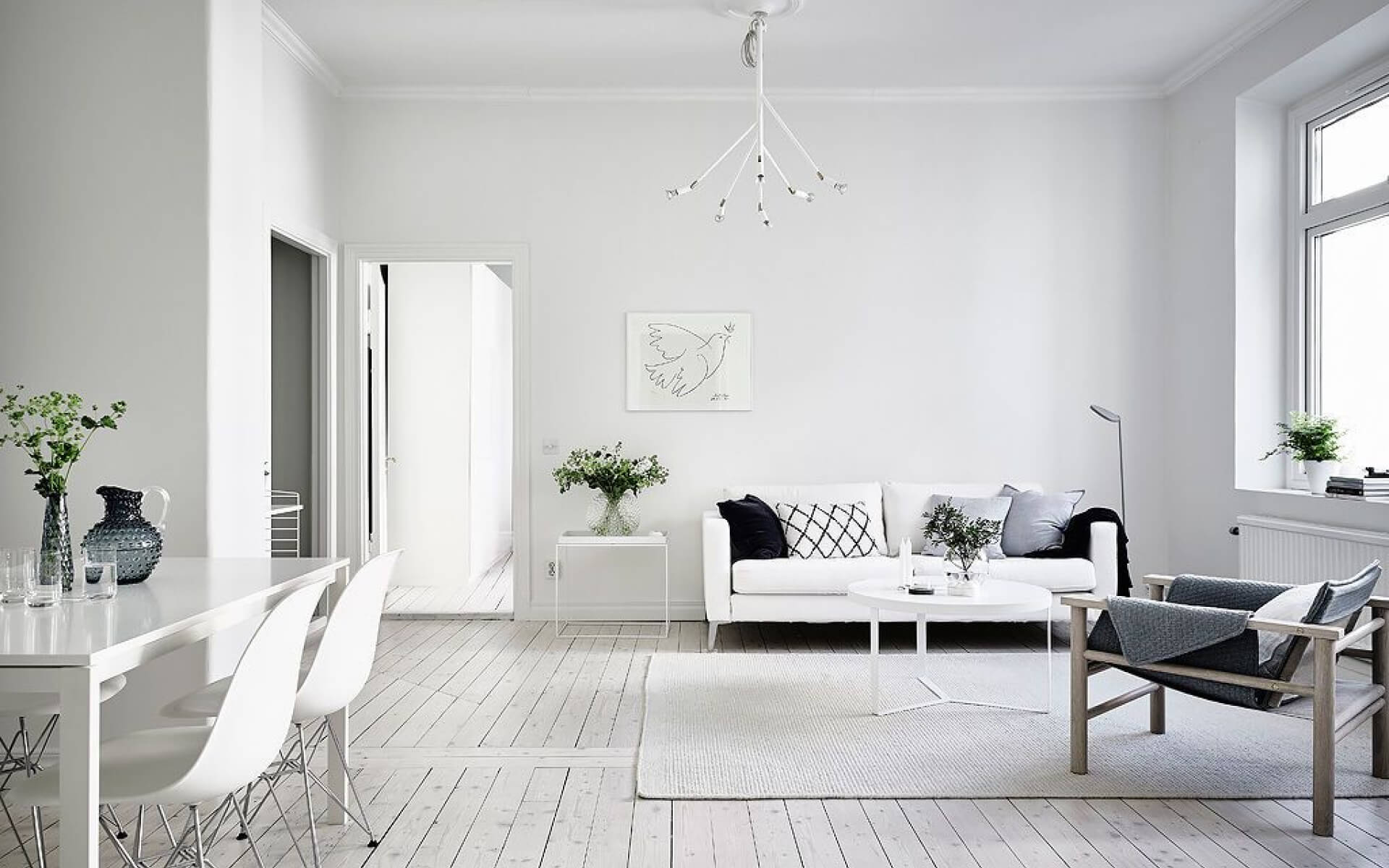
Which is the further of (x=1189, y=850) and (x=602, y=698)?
(x=602, y=698)

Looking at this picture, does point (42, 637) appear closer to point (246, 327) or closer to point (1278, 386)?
point (246, 327)

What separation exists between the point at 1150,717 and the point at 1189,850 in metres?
1.11

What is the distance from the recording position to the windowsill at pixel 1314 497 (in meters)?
4.25

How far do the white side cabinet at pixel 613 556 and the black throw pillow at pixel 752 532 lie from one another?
1.40 ft

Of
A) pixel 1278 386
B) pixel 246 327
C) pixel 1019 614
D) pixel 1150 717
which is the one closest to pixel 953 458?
pixel 1278 386

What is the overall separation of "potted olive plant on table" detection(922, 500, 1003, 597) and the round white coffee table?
0.18 ft

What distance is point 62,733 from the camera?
169 cm

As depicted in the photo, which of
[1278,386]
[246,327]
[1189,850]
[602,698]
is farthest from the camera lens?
[1278,386]

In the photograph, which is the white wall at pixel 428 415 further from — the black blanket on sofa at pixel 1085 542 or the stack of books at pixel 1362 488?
the stack of books at pixel 1362 488

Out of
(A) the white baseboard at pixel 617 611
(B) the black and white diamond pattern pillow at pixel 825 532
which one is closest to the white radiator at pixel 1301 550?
(B) the black and white diamond pattern pillow at pixel 825 532

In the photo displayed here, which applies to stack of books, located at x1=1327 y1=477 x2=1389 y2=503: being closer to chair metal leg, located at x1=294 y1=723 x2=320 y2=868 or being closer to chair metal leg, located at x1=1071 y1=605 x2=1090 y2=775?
chair metal leg, located at x1=1071 y1=605 x2=1090 y2=775

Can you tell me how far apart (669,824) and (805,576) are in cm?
235

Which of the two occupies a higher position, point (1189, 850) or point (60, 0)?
point (60, 0)


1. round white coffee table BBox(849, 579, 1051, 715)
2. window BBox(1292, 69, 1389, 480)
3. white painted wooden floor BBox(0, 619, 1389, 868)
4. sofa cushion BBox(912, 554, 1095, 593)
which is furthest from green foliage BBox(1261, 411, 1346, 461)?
white painted wooden floor BBox(0, 619, 1389, 868)
